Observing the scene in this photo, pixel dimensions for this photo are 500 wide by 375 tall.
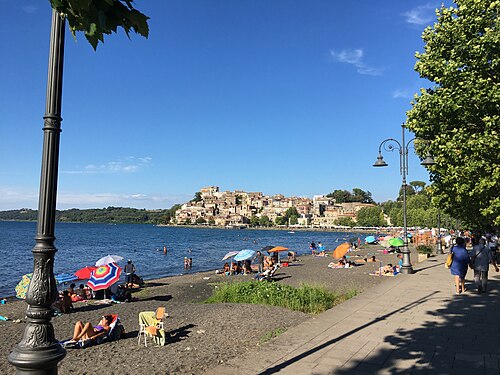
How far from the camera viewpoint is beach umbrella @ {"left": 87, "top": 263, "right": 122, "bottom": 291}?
16516mm

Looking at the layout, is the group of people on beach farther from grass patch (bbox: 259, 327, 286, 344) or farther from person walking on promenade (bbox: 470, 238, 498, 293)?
grass patch (bbox: 259, 327, 286, 344)

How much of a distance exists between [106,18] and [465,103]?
12568 mm

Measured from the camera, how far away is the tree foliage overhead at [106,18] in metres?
2.63

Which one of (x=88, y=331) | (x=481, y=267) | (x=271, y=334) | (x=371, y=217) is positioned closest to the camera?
(x=271, y=334)

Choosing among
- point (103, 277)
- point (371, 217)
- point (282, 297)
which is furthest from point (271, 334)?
point (371, 217)

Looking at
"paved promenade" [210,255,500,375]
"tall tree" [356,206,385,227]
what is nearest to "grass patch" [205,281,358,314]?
"paved promenade" [210,255,500,375]

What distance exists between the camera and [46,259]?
10.9 ft

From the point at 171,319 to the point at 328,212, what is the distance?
191 metres

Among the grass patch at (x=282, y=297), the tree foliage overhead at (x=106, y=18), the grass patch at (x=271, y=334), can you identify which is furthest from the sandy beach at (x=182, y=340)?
the tree foliage overhead at (x=106, y=18)

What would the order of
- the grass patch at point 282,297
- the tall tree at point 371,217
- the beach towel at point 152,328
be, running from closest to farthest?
the beach towel at point 152,328, the grass patch at point 282,297, the tall tree at point 371,217

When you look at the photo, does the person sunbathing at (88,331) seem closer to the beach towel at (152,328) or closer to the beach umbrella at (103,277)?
the beach towel at (152,328)

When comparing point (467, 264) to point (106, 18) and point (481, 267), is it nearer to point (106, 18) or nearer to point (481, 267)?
point (481, 267)

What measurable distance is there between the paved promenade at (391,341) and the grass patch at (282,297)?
2.89 ft

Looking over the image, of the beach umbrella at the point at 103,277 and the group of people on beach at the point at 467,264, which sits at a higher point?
the group of people on beach at the point at 467,264
